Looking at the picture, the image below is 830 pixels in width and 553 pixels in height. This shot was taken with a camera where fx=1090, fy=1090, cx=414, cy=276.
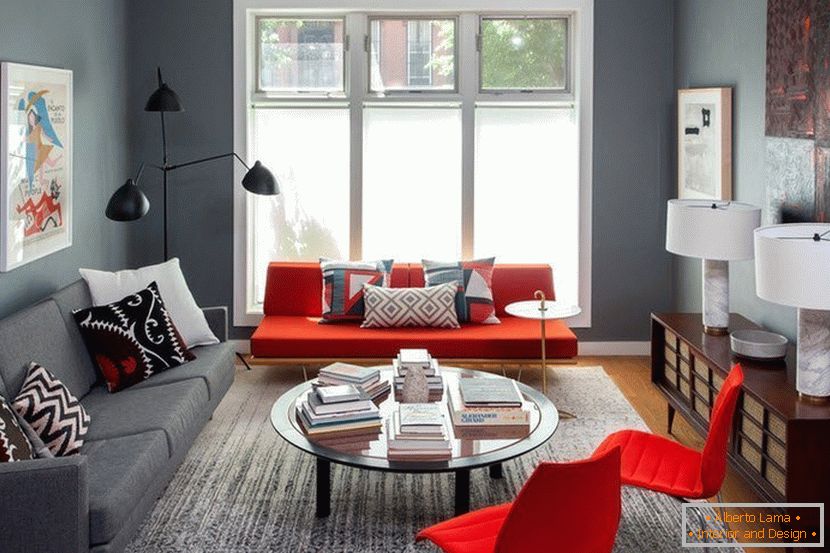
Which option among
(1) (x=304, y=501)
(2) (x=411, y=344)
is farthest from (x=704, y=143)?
(1) (x=304, y=501)

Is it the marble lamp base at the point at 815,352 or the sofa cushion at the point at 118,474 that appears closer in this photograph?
the sofa cushion at the point at 118,474

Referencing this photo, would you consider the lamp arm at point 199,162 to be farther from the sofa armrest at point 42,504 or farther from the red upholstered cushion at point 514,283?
the sofa armrest at point 42,504

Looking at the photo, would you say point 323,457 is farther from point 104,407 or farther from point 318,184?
point 318,184

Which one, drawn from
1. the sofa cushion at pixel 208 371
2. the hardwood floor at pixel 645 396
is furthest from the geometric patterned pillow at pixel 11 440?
the hardwood floor at pixel 645 396

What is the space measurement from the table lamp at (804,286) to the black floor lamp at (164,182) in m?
3.00

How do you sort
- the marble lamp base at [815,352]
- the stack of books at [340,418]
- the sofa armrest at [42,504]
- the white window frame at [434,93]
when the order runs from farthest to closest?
the white window frame at [434,93], the stack of books at [340,418], the marble lamp base at [815,352], the sofa armrest at [42,504]

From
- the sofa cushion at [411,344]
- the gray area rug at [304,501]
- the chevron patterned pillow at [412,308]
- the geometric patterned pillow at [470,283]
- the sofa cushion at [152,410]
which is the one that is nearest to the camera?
the gray area rug at [304,501]

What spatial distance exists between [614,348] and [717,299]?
6.80ft

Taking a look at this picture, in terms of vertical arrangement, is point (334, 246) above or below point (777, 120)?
below

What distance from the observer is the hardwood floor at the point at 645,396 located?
458cm

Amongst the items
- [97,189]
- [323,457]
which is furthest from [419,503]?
[97,189]

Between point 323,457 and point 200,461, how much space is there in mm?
1160

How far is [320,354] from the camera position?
6078 millimetres

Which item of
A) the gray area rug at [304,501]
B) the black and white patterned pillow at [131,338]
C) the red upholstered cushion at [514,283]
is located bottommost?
the gray area rug at [304,501]
